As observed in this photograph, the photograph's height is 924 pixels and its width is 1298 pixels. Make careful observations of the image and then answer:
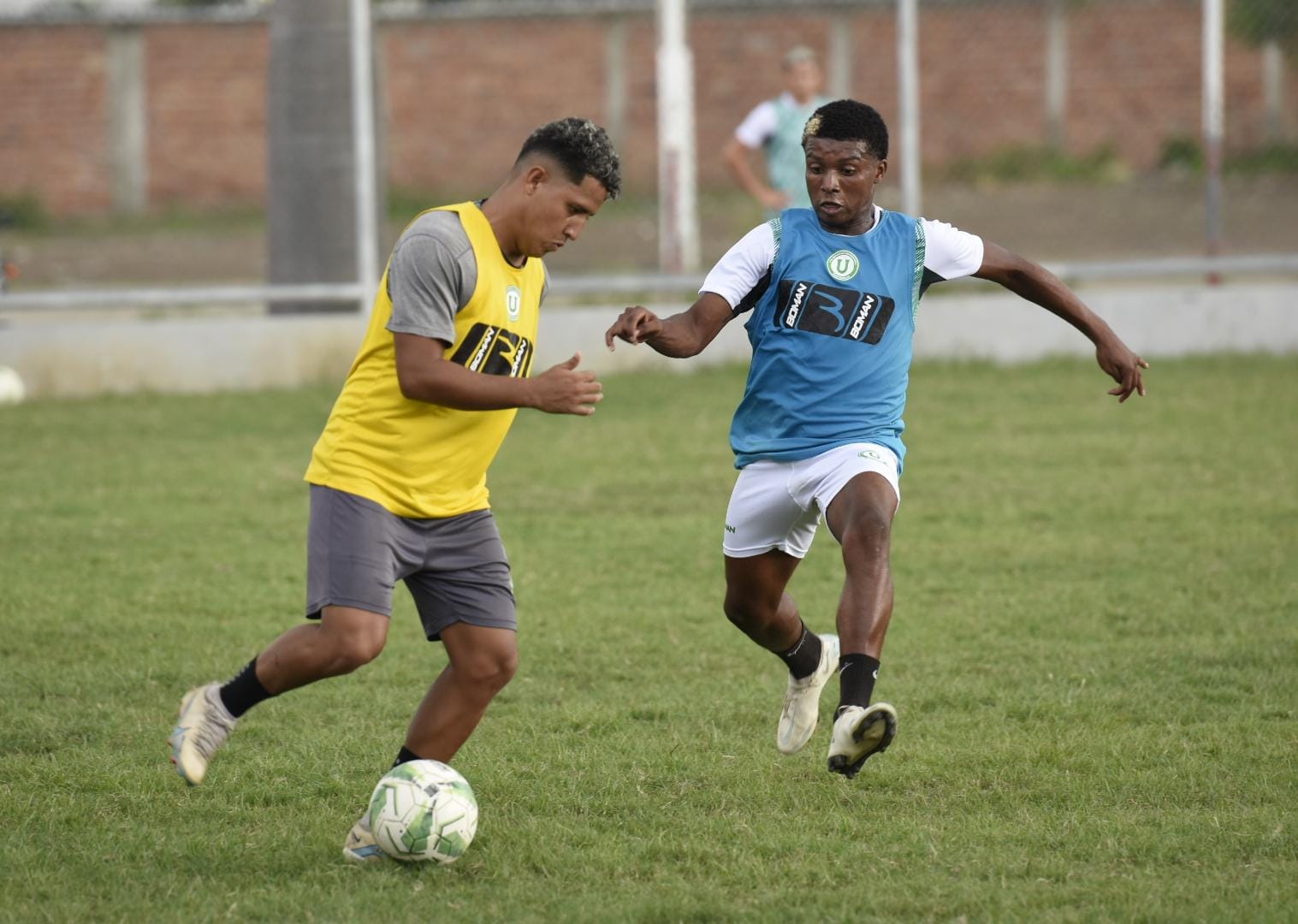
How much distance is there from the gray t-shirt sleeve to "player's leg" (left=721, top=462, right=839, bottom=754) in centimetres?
129

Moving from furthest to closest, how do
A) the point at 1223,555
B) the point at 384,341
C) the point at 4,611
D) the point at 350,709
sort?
1. the point at 1223,555
2. the point at 4,611
3. the point at 350,709
4. the point at 384,341

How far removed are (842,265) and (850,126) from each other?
1.32ft

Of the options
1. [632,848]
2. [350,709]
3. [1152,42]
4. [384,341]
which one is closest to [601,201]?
[384,341]

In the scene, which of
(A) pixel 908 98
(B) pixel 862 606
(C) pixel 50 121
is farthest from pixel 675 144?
(B) pixel 862 606

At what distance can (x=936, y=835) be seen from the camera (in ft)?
14.6

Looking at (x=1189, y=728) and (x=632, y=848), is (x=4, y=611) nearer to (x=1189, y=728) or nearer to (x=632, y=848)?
(x=632, y=848)

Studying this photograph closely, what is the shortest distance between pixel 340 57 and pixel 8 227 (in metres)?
2.90

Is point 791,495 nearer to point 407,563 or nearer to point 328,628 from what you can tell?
point 407,563

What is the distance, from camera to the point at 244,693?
429 centimetres

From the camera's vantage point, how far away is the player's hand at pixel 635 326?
15.2 ft

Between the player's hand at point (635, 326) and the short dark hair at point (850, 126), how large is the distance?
809 millimetres

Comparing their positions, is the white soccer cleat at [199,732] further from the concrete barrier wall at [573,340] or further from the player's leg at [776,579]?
the concrete barrier wall at [573,340]

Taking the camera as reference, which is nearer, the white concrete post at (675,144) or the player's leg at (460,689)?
the player's leg at (460,689)

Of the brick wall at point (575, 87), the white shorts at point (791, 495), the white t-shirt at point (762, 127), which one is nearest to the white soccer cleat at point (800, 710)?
the white shorts at point (791, 495)
